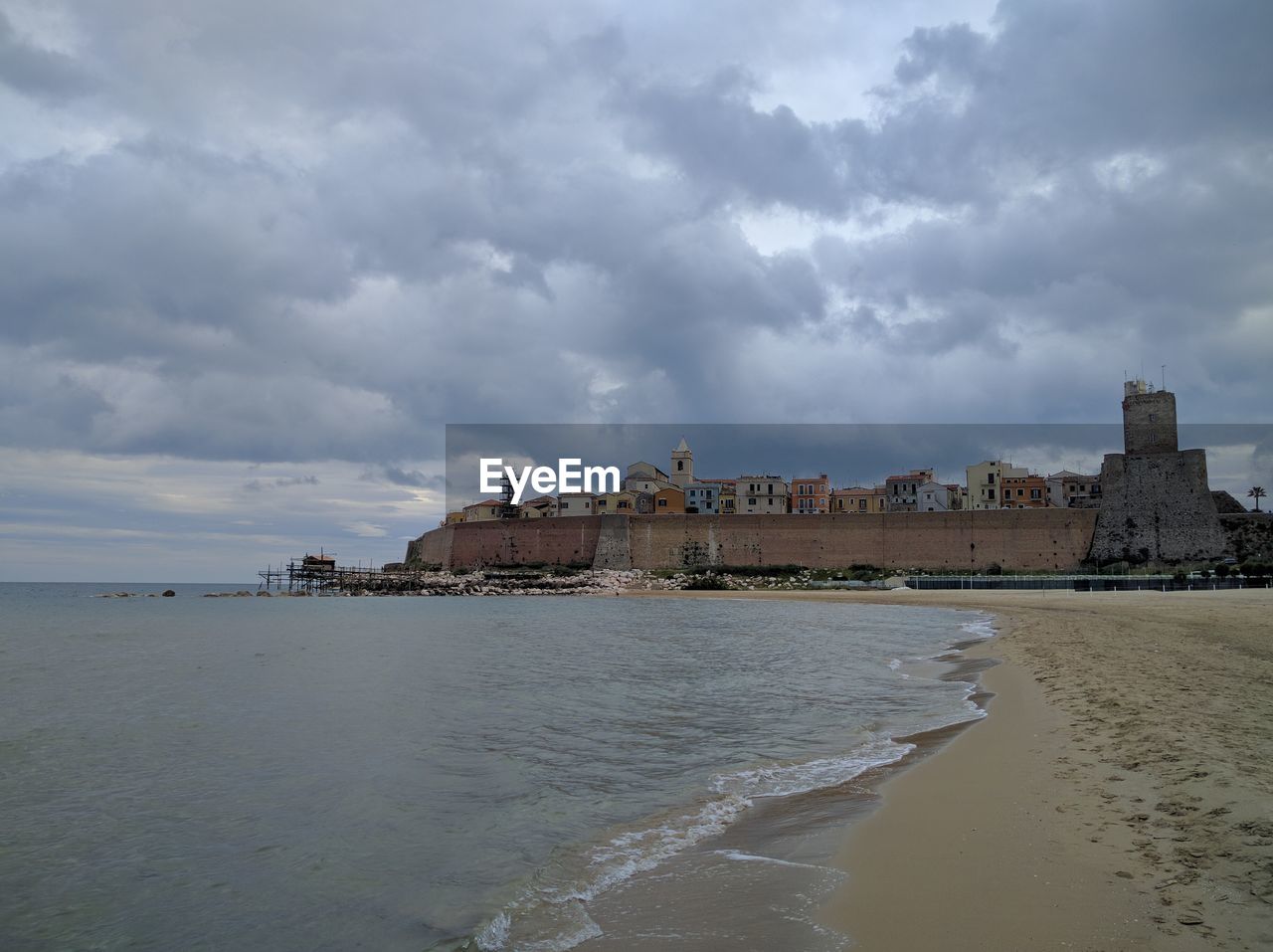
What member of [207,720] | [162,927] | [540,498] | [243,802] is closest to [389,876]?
[162,927]

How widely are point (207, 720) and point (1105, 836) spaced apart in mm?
9326

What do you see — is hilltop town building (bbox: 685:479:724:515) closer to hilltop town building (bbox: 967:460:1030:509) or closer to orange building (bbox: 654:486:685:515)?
orange building (bbox: 654:486:685:515)

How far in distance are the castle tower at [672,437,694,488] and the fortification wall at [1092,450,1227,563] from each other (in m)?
33.9

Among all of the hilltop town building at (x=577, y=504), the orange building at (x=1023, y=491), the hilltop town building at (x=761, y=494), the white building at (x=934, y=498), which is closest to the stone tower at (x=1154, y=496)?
the orange building at (x=1023, y=491)

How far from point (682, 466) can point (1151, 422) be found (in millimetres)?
36608

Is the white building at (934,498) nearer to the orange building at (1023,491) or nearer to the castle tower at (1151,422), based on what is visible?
the orange building at (1023,491)

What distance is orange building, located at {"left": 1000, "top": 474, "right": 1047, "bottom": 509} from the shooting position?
64.2m

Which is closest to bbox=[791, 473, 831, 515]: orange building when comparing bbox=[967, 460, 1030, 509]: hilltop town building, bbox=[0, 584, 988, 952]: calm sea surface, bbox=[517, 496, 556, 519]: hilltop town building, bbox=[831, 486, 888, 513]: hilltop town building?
bbox=[831, 486, 888, 513]: hilltop town building

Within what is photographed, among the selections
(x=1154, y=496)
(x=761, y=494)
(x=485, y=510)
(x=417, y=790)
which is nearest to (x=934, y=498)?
(x=761, y=494)

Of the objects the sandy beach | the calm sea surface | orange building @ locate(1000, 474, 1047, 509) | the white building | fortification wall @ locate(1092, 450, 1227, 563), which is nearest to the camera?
the sandy beach

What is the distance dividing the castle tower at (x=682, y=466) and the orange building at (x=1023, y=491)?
25771 millimetres

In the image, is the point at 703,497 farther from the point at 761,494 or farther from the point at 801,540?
the point at 801,540

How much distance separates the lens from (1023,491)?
6462 cm

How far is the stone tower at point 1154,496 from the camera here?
152 ft
